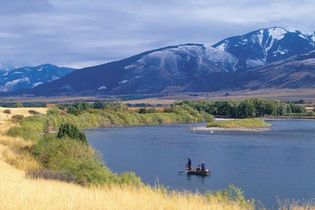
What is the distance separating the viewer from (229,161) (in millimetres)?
66938

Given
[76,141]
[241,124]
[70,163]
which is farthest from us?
[241,124]

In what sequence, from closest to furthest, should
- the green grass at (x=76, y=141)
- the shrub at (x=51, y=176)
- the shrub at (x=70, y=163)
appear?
the shrub at (x=51, y=176), the shrub at (x=70, y=163), the green grass at (x=76, y=141)

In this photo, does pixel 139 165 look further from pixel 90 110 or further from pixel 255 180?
pixel 90 110

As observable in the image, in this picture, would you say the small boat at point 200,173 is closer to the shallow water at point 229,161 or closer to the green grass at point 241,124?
the shallow water at point 229,161

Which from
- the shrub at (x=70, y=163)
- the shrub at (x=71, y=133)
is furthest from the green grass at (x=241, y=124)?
the shrub at (x=70, y=163)

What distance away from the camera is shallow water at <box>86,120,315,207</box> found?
162 feet

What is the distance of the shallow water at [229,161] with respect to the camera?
162 ft

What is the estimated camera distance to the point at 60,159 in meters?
41.1

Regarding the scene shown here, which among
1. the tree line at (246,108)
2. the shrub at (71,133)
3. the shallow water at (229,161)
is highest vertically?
the shrub at (71,133)

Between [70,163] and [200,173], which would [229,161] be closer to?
[200,173]

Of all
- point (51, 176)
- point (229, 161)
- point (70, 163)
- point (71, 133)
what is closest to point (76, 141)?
point (71, 133)

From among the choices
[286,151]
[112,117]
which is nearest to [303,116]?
[112,117]

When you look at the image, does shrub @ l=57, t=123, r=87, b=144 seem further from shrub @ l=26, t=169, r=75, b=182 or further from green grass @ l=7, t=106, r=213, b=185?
shrub @ l=26, t=169, r=75, b=182

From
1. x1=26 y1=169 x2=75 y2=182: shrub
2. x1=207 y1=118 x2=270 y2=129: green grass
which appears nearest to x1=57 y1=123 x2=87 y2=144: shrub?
x1=26 y1=169 x2=75 y2=182: shrub
